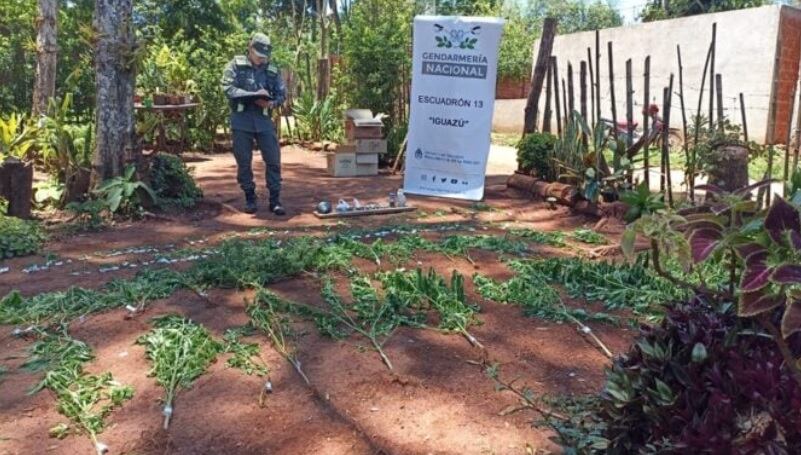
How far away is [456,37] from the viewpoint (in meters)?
7.19

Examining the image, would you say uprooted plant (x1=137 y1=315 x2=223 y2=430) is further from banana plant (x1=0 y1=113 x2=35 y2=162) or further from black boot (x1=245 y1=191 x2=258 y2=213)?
banana plant (x1=0 y1=113 x2=35 y2=162)

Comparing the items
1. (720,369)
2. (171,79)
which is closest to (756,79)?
(171,79)

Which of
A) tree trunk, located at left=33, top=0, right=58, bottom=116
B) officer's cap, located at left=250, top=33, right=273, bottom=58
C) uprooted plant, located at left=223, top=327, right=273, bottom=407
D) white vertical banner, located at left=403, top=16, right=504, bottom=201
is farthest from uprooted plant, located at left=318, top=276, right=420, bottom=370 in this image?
tree trunk, located at left=33, top=0, right=58, bottom=116

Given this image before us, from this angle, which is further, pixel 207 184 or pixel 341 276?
pixel 207 184

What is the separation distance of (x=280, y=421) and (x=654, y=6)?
26.2 meters

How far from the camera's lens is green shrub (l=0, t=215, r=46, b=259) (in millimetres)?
4781

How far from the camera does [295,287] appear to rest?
12.1 ft

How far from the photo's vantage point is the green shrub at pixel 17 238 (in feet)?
15.7

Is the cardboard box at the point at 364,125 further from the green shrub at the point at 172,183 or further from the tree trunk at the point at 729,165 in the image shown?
the tree trunk at the point at 729,165

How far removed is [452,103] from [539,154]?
1.08 meters

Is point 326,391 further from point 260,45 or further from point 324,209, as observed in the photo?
point 260,45

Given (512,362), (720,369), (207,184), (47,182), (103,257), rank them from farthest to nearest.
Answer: (207,184)
(47,182)
(103,257)
(512,362)
(720,369)

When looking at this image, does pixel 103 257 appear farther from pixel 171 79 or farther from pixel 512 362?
pixel 171 79

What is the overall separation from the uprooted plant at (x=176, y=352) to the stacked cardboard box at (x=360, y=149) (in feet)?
19.3
